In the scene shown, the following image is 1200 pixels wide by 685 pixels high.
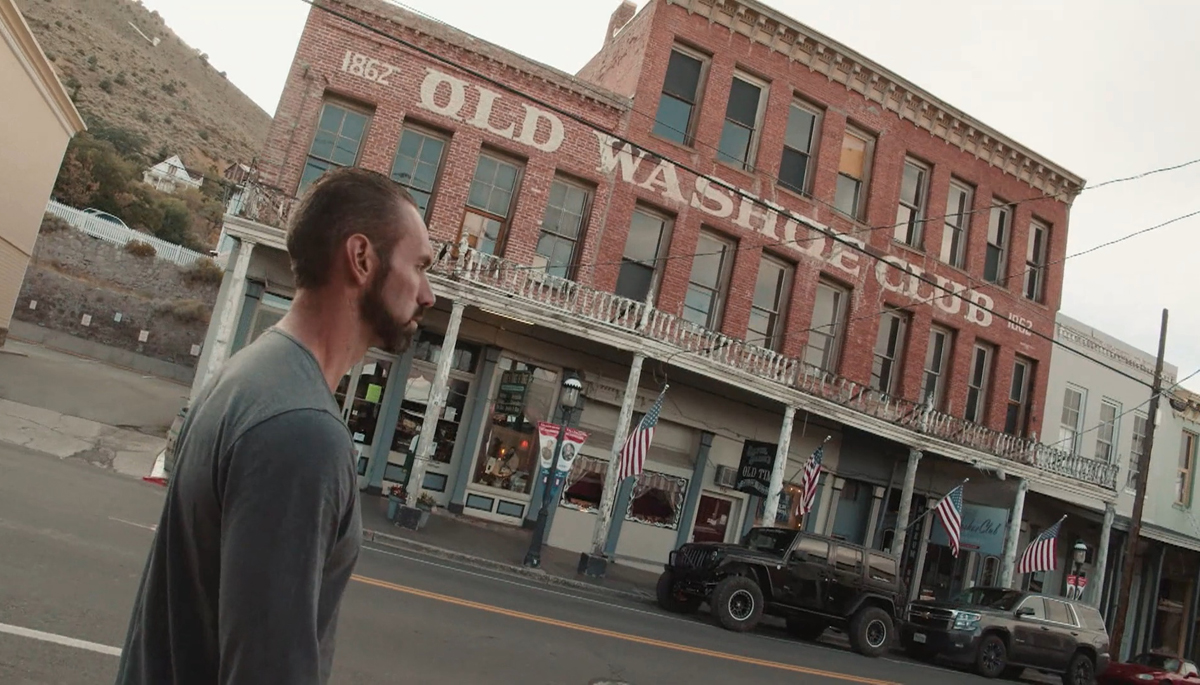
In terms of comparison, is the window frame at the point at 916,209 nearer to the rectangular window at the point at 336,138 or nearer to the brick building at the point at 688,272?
the brick building at the point at 688,272

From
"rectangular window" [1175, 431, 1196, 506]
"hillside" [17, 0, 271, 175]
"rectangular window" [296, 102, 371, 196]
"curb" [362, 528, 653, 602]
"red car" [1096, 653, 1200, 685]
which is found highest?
"hillside" [17, 0, 271, 175]

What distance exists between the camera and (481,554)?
43.7 feet

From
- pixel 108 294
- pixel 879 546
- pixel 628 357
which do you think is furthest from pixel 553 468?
pixel 108 294

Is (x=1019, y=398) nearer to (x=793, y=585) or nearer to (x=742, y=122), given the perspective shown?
(x=742, y=122)

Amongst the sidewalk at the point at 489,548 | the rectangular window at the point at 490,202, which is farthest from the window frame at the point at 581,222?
the sidewalk at the point at 489,548

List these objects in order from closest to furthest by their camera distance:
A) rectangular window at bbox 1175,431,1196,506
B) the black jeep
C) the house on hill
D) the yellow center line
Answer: the yellow center line, the black jeep, rectangular window at bbox 1175,431,1196,506, the house on hill

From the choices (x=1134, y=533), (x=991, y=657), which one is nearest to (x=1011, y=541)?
(x=1134, y=533)

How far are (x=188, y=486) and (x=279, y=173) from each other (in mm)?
15782

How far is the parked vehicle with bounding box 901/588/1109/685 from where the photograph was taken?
1408cm

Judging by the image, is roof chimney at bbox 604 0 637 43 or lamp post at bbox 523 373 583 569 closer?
lamp post at bbox 523 373 583 569

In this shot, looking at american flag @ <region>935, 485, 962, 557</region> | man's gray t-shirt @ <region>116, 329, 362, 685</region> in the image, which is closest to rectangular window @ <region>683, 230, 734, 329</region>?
american flag @ <region>935, 485, 962, 557</region>

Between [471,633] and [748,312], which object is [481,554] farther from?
[748,312]

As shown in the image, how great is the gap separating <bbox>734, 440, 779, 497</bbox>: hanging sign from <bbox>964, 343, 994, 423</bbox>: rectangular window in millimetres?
8305

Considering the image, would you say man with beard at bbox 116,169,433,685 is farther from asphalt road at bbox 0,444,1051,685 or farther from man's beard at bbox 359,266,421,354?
asphalt road at bbox 0,444,1051,685
